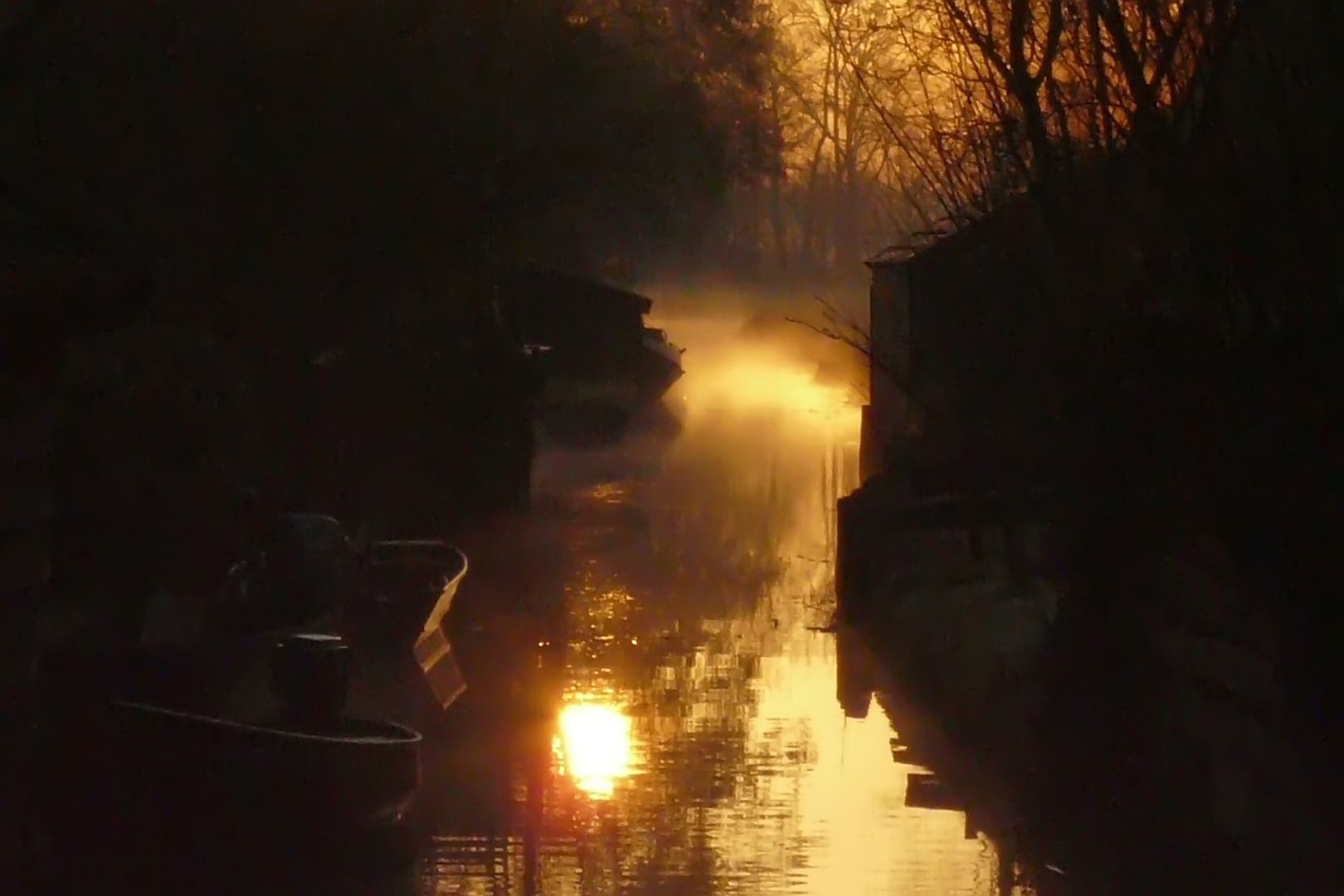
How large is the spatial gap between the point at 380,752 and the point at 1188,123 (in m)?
5.89

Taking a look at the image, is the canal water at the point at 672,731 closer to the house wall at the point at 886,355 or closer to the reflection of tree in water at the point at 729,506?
the reflection of tree in water at the point at 729,506

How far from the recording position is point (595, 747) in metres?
16.3

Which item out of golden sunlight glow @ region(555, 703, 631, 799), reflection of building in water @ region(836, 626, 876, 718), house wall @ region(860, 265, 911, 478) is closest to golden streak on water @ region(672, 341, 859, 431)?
house wall @ region(860, 265, 911, 478)

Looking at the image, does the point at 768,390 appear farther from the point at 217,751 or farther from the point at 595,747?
the point at 217,751

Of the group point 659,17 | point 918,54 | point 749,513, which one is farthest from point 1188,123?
point 659,17

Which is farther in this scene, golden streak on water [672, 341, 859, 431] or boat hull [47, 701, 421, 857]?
golden streak on water [672, 341, 859, 431]

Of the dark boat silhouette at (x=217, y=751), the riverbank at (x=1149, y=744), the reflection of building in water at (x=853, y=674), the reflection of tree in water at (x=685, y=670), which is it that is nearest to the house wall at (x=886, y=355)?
the reflection of tree in water at (x=685, y=670)

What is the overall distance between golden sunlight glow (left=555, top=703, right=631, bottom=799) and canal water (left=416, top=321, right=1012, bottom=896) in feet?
0.10

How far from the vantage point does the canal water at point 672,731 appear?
40.1 ft

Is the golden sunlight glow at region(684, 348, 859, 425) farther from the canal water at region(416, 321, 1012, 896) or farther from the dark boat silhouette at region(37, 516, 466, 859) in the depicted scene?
the dark boat silhouette at region(37, 516, 466, 859)

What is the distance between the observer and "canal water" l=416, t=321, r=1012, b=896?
481 inches

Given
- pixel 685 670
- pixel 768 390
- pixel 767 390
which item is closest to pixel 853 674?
pixel 685 670

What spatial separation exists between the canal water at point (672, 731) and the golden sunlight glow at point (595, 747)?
3 centimetres

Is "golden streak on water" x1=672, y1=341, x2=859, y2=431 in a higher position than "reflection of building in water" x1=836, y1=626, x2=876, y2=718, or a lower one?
higher
